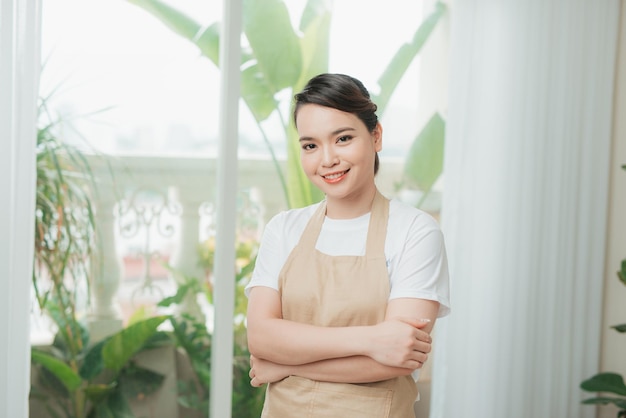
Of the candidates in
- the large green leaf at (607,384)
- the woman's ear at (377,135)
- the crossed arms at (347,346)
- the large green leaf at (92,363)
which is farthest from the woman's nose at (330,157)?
the large green leaf at (607,384)

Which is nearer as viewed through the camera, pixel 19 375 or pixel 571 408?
pixel 19 375

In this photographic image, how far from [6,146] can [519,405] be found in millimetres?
2481

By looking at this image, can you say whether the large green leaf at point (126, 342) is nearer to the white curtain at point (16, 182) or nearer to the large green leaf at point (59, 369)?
the large green leaf at point (59, 369)

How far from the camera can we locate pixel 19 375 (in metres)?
2.73

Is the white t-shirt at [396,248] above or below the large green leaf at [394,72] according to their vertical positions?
below

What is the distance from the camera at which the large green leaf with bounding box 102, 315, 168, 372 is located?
3.11 metres

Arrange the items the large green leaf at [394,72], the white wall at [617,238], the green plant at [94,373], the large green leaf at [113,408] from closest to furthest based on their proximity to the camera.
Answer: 1. the green plant at [94,373]
2. the large green leaf at [113,408]
3. the large green leaf at [394,72]
4. the white wall at [617,238]

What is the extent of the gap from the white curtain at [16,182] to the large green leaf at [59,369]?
0.74 ft

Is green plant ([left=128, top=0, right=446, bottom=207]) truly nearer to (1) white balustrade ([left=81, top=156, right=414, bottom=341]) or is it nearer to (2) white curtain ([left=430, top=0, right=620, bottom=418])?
(1) white balustrade ([left=81, top=156, right=414, bottom=341])

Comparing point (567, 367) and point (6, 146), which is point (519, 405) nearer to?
point (567, 367)

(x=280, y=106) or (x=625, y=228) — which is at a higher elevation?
(x=280, y=106)

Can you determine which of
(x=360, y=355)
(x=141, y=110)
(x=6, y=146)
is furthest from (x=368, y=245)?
(x=141, y=110)

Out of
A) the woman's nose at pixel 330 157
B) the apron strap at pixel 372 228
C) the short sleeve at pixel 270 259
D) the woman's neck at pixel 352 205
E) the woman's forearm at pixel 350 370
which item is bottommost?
the woman's forearm at pixel 350 370

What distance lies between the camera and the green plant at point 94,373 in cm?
302
